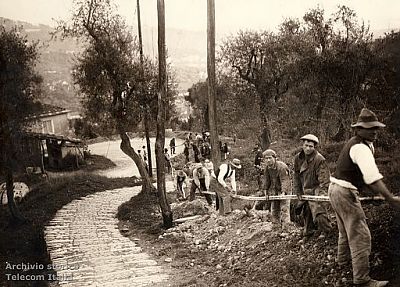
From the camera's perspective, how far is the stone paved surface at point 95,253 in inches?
276

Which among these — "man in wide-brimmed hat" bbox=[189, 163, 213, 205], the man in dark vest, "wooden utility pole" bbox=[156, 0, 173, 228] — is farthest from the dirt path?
"man in wide-brimmed hat" bbox=[189, 163, 213, 205]

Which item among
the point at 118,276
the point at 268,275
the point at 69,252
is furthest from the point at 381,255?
the point at 69,252

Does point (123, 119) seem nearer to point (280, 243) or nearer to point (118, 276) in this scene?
point (118, 276)

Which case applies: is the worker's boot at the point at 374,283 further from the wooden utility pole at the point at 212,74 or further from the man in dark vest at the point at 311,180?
the wooden utility pole at the point at 212,74

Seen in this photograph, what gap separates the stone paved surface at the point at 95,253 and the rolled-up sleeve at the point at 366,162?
4.08 meters

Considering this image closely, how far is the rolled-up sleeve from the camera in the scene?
364 centimetres

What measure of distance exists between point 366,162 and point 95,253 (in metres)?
6.99

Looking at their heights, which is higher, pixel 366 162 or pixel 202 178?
pixel 366 162

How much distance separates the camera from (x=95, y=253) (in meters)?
9.05

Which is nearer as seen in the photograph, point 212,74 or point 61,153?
point 212,74

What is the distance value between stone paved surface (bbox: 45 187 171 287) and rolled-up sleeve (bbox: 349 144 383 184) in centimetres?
408

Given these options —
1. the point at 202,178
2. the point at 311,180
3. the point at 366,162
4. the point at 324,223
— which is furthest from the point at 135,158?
the point at 366,162

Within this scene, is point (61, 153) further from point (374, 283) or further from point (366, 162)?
point (366, 162)

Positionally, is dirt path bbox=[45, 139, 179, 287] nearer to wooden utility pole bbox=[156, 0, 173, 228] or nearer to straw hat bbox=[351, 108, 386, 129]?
wooden utility pole bbox=[156, 0, 173, 228]
